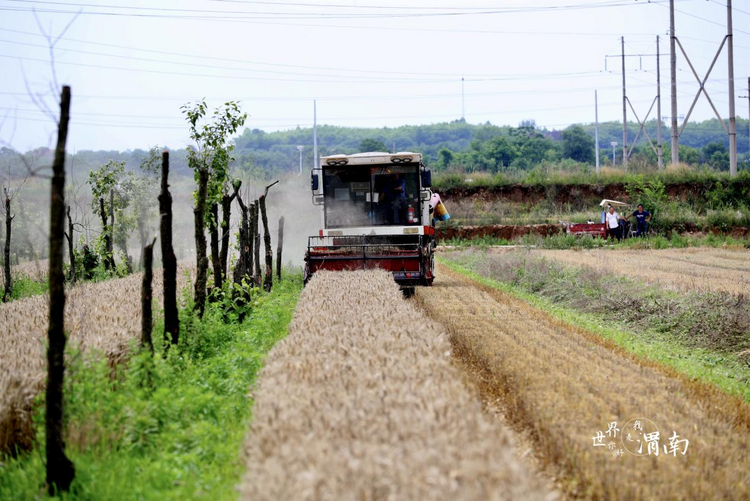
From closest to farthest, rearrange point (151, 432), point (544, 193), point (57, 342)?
point (57, 342) → point (151, 432) → point (544, 193)

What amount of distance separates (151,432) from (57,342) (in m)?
1.32

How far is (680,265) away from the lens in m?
23.9

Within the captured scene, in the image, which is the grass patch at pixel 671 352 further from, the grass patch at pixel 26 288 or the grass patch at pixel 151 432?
the grass patch at pixel 26 288

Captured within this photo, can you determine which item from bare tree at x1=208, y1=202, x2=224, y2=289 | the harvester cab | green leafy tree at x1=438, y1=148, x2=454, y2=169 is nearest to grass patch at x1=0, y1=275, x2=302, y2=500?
bare tree at x1=208, y1=202, x2=224, y2=289

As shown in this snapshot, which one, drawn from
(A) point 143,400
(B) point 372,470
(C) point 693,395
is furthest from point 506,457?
(C) point 693,395

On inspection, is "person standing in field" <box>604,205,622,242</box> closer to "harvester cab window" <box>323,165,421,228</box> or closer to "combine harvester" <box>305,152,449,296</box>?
"combine harvester" <box>305,152,449,296</box>

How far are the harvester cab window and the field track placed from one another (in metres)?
6.10

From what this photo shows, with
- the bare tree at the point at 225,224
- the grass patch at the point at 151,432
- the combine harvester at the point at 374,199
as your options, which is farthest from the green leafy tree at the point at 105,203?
the grass patch at the point at 151,432

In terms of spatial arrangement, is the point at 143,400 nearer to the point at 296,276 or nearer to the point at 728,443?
the point at 728,443

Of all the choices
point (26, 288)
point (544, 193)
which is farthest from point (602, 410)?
point (544, 193)

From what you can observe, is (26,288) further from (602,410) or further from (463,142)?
(463,142)

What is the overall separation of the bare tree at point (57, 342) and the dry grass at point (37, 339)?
0.97m

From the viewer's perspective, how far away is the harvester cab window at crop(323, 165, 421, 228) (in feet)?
58.6

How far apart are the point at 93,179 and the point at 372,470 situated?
→ 21.9 m
